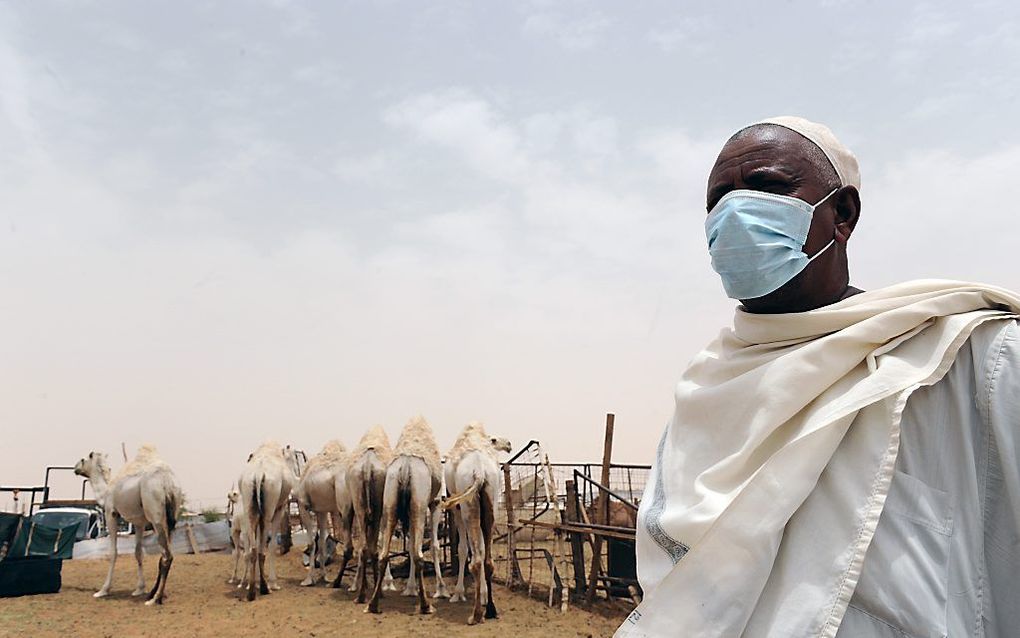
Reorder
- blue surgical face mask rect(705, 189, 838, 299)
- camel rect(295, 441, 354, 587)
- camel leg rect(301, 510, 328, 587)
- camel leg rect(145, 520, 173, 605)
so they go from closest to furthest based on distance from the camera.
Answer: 1. blue surgical face mask rect(705, 189, 838, 299)
2. camel leg rect(145, 520, 173, 605)
3. camel rect(295, 441, 354, 587)
4. camel leg rect(301, 510, 328, 587)

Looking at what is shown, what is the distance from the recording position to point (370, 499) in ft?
44.6

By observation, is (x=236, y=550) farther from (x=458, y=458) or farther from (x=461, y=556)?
(x=458, y=458)

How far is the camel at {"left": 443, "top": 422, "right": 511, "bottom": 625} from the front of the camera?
38.6 ft

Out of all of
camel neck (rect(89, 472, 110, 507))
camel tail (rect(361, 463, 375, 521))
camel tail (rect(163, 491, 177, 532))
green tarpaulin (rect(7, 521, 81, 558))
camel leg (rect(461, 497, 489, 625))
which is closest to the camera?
camel leg (rect(461, 497, 489, 625))

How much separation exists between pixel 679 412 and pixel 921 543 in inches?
26.4

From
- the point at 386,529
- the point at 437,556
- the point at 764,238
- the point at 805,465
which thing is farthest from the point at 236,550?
the point at 805,465

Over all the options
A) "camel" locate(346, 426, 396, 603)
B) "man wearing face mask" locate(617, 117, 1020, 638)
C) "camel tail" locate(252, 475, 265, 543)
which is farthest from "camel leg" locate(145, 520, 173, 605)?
"man wearing face mask" locate(617, 117, 1020, 638)

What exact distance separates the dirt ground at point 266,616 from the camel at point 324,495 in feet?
2.83

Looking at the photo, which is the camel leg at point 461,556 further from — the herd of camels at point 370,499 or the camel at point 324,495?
the camel at point 324,495

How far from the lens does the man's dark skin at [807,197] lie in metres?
1.76

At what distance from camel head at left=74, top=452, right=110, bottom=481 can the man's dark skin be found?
59.1 feet

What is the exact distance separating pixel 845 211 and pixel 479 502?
10.9 meters

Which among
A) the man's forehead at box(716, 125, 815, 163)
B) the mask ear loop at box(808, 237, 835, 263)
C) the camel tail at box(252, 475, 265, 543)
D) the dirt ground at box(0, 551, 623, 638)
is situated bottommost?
the dirt ground at box(0, 551, 623, 638)

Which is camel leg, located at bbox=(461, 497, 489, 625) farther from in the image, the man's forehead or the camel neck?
the man's forehead
